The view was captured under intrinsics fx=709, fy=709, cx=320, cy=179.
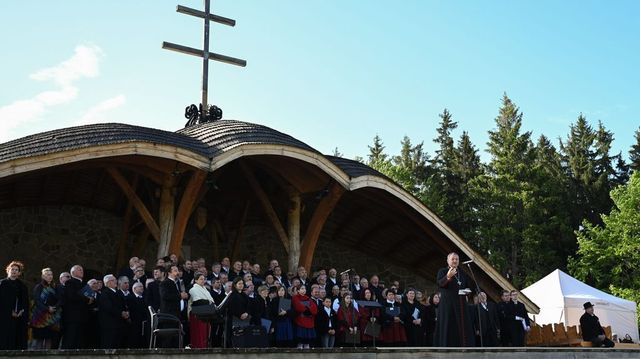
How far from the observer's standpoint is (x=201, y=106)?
16.5 metres

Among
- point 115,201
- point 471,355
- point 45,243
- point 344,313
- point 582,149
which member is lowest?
point 471,355

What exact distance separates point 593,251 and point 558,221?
405cm

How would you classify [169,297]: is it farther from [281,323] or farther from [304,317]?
[304,317]

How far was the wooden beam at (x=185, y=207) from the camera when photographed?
12.3 m

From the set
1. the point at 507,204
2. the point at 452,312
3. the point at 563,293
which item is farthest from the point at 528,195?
the point at 452,312

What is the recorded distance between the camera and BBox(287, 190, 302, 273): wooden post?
14001mm

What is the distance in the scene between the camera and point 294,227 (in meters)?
14.1

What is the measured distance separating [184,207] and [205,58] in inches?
187

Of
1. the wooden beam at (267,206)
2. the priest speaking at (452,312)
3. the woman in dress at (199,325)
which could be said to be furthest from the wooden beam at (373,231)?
the priest speaking at (452,312)

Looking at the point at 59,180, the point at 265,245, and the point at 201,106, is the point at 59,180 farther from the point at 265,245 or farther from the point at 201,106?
→ the point at 265,245

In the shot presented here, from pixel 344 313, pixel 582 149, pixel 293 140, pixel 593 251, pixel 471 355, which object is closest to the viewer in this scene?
pixel 471 355

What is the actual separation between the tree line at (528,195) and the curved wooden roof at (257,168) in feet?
57.4

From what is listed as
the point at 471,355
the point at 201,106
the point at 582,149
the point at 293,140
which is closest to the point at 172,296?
the point at 471,355

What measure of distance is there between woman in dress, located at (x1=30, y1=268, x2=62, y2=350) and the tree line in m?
26.3
